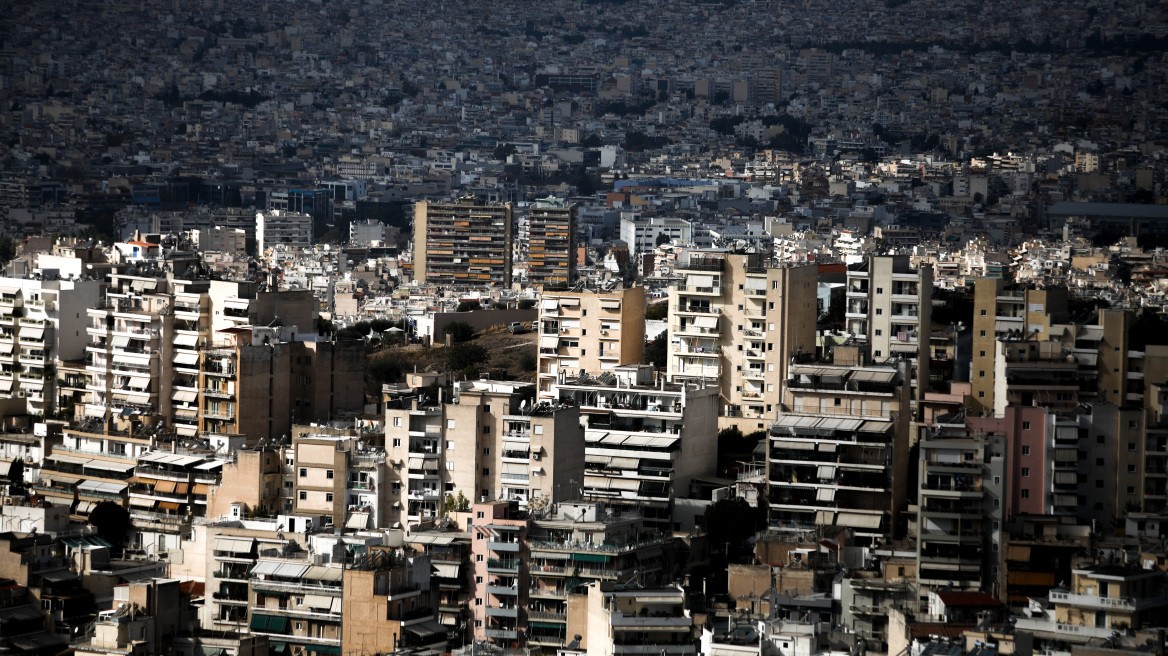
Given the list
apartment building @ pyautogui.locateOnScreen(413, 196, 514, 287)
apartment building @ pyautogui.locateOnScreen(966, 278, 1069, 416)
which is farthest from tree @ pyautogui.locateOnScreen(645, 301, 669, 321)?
apartment building @ pyautogui.locateOnScreen(413, 196, 514, 287)

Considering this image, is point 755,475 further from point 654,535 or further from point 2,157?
point 2,157

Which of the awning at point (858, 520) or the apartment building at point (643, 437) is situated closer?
the awning at point (858, 520)

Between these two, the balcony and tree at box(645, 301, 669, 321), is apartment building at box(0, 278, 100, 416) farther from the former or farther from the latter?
the balcony

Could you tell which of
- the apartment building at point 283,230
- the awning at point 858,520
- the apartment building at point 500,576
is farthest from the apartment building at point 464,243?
the apartment building at point 500,576

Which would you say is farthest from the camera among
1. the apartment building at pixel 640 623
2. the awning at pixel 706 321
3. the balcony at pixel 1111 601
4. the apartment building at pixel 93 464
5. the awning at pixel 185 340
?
the awning at pixel 185 340

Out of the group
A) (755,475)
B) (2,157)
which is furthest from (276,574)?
(2,157)

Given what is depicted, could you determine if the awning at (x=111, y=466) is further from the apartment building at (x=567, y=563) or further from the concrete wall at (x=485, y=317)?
the concrete wall at (x=485, y=317)
